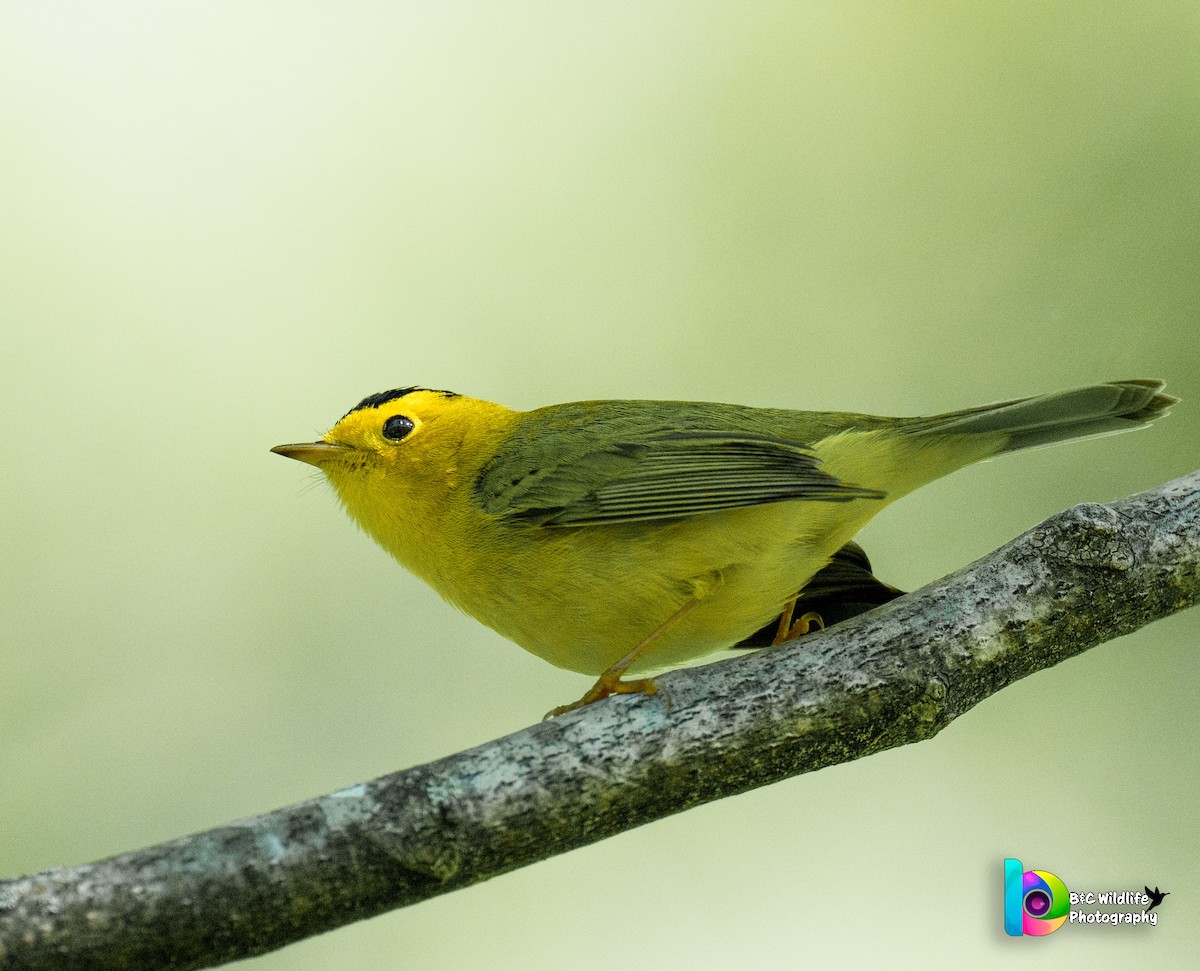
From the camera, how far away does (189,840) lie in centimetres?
220

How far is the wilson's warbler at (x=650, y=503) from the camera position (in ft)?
10.8

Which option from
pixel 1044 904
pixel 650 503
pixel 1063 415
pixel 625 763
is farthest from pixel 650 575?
pixel 1044 904

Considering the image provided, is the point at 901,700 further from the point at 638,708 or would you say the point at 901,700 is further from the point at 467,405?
the point at 467,405

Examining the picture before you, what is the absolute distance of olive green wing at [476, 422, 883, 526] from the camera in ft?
10.5

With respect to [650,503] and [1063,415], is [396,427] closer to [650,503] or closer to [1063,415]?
[650,503]

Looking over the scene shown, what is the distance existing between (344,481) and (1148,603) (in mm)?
2518

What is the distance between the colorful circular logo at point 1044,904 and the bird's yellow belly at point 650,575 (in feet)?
4.69

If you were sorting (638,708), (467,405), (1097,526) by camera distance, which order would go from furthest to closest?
(467,405)
(1097,526)
(638,708)

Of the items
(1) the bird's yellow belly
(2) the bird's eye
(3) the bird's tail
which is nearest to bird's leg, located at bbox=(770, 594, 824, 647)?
(1) the bird's yellow belly

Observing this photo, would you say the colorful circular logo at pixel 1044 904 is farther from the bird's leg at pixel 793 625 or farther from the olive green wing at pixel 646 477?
the olive green wing at pixel 646 477

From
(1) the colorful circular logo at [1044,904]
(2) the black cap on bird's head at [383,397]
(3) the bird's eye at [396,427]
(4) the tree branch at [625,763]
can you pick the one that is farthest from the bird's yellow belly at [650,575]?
(1) the colorful circular logo at [1044,904]

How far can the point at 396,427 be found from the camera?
12.6 feet

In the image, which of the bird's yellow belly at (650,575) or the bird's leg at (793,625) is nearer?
the bird's yellow belly at (650,575)

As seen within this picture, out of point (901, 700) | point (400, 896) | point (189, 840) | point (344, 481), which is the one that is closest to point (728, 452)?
point (901, 700)
